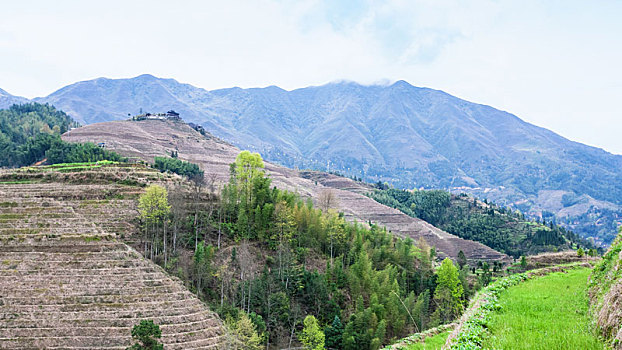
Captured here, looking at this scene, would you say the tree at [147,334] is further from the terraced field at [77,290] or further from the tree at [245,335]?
the tree at [245,335]

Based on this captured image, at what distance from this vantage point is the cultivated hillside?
4688 inches

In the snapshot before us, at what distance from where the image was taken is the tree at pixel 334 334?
46.2 meters

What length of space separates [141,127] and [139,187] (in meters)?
119

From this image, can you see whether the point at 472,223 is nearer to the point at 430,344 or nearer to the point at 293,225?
the point at 293,225

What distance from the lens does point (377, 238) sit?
7056 cm

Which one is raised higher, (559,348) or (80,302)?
(559,348)

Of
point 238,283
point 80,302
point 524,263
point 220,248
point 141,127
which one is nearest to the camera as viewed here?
point 80,302

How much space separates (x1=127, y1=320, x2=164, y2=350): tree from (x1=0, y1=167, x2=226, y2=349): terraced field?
6.63ft

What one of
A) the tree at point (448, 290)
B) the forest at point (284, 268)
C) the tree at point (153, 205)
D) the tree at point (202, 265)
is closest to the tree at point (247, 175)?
the forest at point (284, 268)

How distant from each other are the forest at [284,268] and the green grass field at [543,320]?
28.9 meters

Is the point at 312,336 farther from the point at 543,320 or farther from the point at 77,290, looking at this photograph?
the point at 543,320

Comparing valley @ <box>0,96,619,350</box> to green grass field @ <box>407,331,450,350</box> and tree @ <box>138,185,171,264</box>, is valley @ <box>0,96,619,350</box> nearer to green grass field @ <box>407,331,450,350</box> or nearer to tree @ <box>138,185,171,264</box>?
green grass field @ <box>407,331,450,350</box>

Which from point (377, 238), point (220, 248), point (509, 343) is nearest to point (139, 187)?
point (220, 248)

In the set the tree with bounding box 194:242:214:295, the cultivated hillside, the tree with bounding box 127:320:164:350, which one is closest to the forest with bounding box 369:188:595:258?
the cultivated hillside
